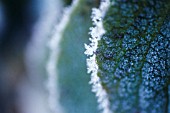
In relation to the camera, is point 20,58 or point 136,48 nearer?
point 136,48

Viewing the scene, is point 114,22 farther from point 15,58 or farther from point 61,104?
point 15,58

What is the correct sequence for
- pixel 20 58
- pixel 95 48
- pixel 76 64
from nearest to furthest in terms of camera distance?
pixel 95 48
pixel 76 64
pixel 20 58

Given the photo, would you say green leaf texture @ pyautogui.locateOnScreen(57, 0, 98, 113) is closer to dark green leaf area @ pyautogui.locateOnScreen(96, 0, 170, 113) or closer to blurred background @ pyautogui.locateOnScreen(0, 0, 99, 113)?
dark green leaf area @ pyautogui.locateOnScreen(96, 0, 170, 113)

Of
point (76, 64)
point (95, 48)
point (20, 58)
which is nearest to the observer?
point (95, 48)

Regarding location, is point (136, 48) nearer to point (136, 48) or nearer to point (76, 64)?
point (136, 48)

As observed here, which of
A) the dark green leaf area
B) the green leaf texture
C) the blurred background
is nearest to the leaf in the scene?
the dark green leaf area

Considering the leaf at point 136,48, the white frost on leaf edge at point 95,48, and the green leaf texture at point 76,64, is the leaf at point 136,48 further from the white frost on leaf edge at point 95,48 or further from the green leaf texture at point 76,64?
the green leaf texture at point 76,64

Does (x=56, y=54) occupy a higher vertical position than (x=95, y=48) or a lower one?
higher

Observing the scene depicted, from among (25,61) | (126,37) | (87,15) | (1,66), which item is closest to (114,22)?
(126,37)

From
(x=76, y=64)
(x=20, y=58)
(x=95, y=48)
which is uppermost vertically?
(x=20, y=58)

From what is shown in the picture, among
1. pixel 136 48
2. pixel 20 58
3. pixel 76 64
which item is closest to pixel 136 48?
pixel 136 48
